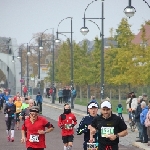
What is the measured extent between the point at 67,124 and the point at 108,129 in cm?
895

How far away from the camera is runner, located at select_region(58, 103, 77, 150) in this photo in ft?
72.0

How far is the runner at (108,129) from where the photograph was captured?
13086 mm

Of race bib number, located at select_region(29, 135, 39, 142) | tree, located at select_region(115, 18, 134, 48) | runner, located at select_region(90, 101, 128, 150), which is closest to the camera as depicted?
runner, located at select_region(90, 101, 128, 150)

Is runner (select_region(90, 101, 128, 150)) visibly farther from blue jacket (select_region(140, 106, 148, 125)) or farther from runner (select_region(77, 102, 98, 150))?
blue jacket (select_region(140, 106, 148, 125))

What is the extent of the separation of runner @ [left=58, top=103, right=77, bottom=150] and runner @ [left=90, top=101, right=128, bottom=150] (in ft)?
Result: 28.0

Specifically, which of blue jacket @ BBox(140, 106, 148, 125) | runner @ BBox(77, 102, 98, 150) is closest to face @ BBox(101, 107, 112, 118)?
runner @ BBox(77, 102, 98, 150)

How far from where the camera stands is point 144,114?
91.2ft

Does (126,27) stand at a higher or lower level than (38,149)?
higher

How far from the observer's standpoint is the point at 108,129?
1311 centimetres

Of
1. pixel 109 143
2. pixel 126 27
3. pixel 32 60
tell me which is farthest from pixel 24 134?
pixel 32 60

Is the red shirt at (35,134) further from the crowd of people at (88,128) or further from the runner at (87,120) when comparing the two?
the runner at (87,120)

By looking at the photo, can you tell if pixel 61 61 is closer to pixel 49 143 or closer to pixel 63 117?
pixel 49 143

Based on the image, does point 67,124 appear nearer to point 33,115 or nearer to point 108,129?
point 33,115

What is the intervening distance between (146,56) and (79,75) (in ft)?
112
